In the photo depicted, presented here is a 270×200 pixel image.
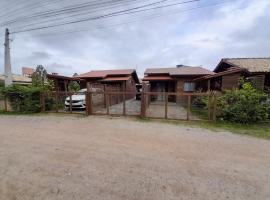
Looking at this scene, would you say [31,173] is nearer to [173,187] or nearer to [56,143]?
[56,143]

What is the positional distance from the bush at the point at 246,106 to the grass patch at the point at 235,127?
0.34 metres

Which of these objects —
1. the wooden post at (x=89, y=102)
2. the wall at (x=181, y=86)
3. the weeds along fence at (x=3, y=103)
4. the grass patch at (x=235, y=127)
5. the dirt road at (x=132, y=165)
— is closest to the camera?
the dirt road at (x=132, y=165)

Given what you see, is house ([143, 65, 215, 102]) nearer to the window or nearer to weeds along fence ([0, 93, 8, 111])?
the window

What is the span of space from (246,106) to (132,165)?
689cm

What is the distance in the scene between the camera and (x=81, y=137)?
6582 millimetres

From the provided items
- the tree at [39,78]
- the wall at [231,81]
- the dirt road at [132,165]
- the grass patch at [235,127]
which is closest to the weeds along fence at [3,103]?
the tree at [39,78]

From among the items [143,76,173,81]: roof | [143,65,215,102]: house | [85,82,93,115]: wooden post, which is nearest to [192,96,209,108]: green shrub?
[143,65,215,102]: house

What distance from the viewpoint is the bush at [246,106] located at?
347 inches

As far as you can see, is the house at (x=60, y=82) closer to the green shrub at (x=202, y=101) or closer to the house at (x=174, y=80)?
the house at (x=174, y=80)

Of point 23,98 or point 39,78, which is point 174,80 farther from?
point 39,78

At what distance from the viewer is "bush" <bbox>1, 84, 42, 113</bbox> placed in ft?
39.1

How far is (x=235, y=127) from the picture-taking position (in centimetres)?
843

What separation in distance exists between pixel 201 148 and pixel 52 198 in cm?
409

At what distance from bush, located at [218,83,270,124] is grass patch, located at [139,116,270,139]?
344 mm
